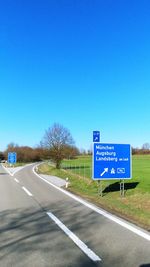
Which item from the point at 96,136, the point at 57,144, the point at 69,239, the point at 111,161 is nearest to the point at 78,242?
the point at 69,239

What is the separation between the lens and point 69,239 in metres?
9.14

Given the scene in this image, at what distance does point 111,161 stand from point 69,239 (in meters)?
11.0

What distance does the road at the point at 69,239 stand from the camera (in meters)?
7.26

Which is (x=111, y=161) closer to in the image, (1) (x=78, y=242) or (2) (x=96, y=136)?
(2) (x=96, y=136)

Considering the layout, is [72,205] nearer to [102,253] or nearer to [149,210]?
[149,210]

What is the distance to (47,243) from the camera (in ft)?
28.5

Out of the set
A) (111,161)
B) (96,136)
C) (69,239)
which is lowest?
(69,239)

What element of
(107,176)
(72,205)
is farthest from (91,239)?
(107,176)

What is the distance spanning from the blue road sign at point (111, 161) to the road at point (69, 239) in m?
5.11

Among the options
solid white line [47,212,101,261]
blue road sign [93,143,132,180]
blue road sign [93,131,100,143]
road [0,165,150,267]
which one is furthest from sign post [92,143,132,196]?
solid white line [47,212,101,261]

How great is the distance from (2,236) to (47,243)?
1343 millimetres

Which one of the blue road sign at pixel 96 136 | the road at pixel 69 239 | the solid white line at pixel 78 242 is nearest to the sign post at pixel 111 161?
the blue road sign at pixel 96 136

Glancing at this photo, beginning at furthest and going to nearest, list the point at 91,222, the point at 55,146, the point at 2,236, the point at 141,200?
the point at 55,146 < the point at 141,200 < the point at 91,222 < the point at 2,236

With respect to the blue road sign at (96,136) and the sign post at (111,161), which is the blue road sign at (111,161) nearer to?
the sign post at (111,161)
